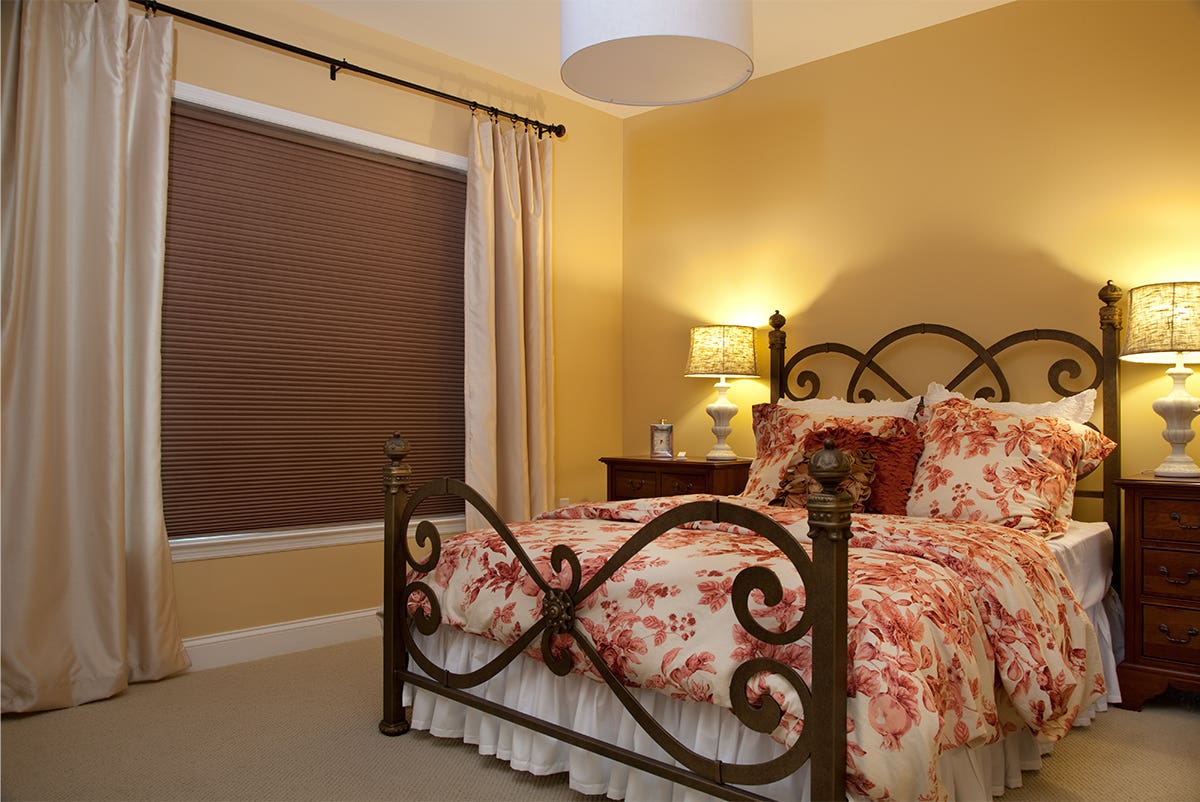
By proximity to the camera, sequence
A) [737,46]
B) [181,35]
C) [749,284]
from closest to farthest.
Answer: [737,46] → [181,35] → [749,284]

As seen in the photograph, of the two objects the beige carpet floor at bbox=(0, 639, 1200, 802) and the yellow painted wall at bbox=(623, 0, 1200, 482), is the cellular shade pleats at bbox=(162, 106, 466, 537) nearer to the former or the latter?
the beige carpet floor at bbox=(0, 639, 1200, 802)

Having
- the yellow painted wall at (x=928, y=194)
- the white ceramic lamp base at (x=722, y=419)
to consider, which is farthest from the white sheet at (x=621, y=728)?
the white ceramic lamp base at (x=722, y=419)

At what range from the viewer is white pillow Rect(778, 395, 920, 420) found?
11.7 ft

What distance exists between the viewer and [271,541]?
12.0 feet

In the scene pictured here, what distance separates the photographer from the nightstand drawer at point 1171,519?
2.79m

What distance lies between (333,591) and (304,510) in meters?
0.38

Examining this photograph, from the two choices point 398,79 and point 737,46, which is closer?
point 737,46

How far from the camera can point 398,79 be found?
404cm

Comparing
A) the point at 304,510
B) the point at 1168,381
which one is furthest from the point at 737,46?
the point at 304,510

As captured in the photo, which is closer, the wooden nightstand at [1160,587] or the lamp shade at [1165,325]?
the wooden nightstand at [1160,587]

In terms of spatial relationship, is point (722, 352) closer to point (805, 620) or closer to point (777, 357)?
point (777, 357)

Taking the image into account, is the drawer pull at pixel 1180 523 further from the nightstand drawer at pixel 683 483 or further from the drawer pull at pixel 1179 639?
the nightstand drawer at pixel 683 483

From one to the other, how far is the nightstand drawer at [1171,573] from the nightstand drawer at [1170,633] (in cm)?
5

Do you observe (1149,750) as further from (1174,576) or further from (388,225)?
(388,225)
